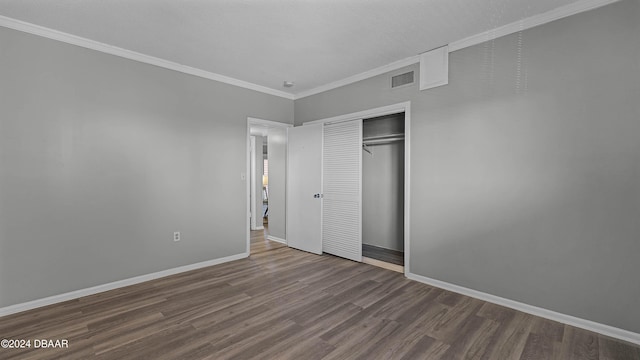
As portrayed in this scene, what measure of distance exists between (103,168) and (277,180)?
2.92 metres

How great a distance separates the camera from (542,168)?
2609mm

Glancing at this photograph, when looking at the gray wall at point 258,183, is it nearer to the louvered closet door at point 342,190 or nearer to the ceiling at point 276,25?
the louvered closet door at point 342,190

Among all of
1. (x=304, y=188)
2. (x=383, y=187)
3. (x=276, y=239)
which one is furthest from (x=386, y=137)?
(x=276, y=239)

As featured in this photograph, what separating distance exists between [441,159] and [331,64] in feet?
6.17

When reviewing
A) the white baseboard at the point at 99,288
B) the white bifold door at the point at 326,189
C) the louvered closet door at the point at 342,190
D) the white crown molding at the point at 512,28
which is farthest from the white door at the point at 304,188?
→ the white crown molding at the point at 512,28

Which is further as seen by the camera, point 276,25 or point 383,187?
point 383,187

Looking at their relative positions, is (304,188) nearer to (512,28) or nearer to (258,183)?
(258,183)

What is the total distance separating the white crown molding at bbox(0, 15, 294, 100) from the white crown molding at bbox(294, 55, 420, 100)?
840 millimetres

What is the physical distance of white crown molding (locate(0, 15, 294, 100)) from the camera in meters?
2.72

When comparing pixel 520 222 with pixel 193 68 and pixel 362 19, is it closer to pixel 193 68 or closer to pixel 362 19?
pixel 362 19

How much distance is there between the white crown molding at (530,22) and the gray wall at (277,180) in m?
3.34

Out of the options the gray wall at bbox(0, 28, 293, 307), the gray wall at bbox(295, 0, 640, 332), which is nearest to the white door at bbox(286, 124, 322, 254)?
the gray wall at bbox(0, 28, 293, 307)

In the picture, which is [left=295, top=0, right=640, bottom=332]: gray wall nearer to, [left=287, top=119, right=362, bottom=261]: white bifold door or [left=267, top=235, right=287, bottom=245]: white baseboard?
[left=287, top=119, right=362, bottom=261]: white bifold door

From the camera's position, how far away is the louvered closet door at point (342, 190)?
4301mm
